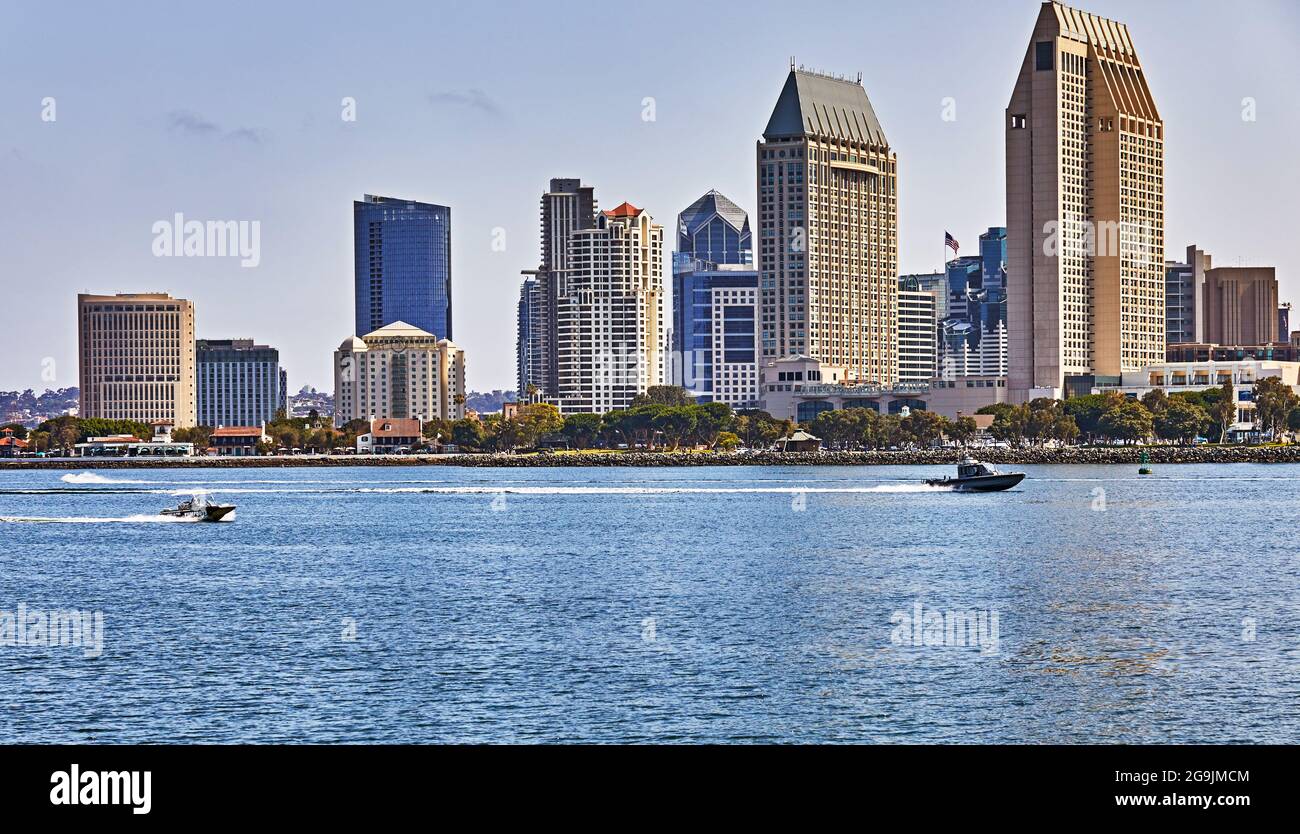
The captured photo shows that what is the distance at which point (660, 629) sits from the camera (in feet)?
186

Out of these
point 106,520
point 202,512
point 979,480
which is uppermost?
point 979,480

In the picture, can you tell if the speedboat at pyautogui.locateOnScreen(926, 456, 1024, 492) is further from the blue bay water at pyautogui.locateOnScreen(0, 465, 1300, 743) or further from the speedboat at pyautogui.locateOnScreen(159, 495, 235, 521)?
the speedboat at pyautogui.locateOnScreen(159, 495, 235, 521)

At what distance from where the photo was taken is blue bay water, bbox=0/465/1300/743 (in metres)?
39.9

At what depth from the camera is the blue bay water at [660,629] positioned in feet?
131

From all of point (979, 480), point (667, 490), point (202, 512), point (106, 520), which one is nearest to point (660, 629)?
point (202, 512)

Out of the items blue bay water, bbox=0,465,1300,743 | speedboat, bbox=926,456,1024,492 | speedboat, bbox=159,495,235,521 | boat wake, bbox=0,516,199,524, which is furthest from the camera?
speedboat, bbox=926,456,1024,492

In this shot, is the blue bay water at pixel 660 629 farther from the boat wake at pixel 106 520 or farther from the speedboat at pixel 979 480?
the speedboat at pixel 979 480

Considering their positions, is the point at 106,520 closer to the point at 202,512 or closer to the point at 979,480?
the point at 202,512

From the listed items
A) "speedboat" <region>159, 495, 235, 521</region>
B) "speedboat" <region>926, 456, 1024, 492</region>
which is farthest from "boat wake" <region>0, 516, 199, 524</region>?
"speedboat" <region>926, 456, 1024, 492</region>

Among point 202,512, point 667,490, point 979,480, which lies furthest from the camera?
point 667,490

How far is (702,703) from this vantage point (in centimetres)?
4181
